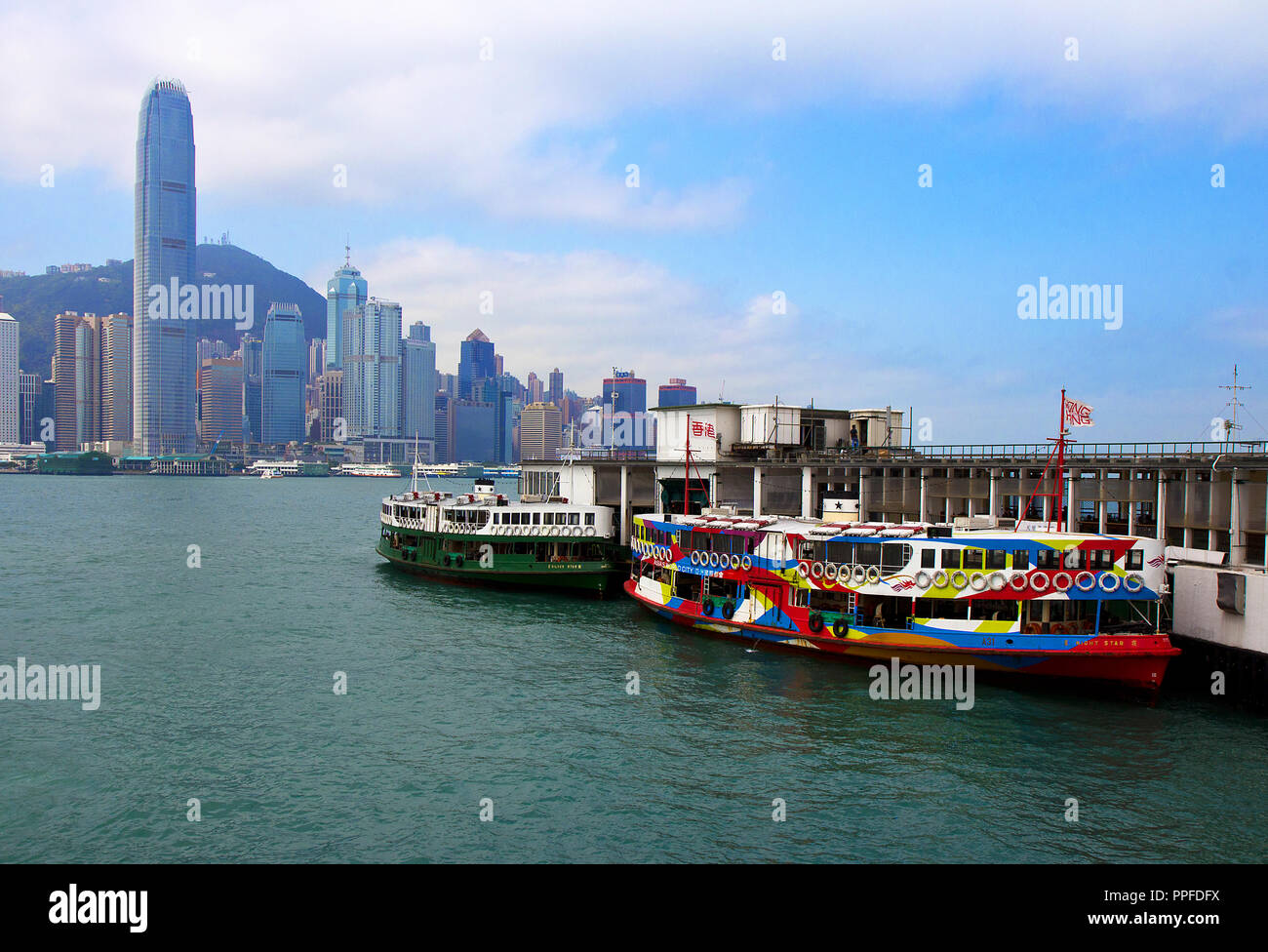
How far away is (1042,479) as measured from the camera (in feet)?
140

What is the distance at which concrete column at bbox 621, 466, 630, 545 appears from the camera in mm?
61875

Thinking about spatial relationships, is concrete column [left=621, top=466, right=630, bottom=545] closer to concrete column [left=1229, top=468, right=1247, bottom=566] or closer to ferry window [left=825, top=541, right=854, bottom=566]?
ferry window [left=825, top=541, right=854, bottom=566]
